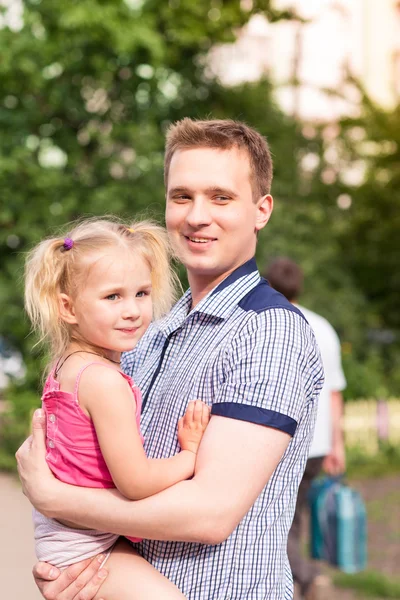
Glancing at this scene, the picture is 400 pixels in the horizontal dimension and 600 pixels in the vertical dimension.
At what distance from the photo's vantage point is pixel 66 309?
2.30m

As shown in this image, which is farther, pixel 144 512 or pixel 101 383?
pixel 101 383

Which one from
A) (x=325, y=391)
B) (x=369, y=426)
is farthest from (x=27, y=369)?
(x=325, y=391)

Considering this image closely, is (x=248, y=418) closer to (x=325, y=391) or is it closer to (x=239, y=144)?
(x=239, y=144)

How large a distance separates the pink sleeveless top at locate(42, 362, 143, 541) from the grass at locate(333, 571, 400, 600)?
14.1 feet

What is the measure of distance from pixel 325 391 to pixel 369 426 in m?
5.35

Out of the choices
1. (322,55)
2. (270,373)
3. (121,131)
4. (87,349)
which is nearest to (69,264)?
(87,349)

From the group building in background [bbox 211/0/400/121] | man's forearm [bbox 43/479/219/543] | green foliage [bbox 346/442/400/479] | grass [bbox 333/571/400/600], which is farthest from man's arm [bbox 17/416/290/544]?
building in background [bbox 211/0/400/121]

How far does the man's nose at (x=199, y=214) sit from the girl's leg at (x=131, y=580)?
A: 0.82 meters

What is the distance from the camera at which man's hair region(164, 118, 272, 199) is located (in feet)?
7.40

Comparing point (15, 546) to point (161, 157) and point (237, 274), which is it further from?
point (161, 157)

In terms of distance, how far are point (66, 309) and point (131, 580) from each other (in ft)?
2.26

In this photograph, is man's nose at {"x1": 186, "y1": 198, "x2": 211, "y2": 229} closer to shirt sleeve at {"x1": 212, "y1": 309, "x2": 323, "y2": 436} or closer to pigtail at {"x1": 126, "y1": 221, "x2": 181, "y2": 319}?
pigtail at {"x1": 126, "y1": 221, "x2": 181, "y2": 319}

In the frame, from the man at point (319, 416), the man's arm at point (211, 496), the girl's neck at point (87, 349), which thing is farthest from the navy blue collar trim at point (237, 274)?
the man at point (319, 416)

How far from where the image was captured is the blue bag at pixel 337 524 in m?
5.48
